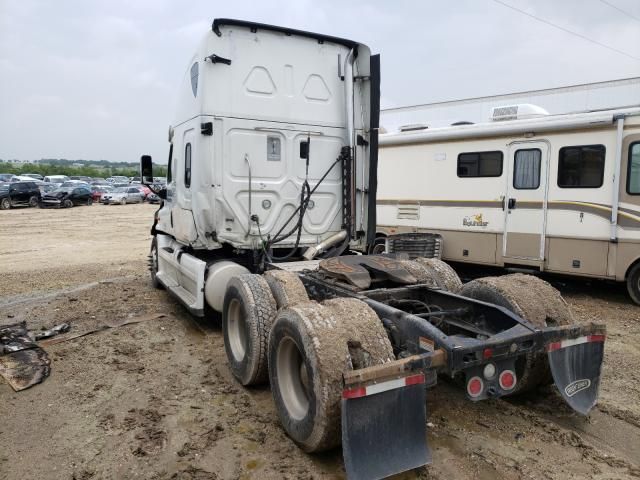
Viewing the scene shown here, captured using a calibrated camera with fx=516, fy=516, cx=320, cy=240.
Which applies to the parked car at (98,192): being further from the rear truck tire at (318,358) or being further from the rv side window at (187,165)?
the rear truck tire at (318,358)

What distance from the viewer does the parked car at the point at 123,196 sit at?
120ft

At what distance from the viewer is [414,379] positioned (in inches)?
118

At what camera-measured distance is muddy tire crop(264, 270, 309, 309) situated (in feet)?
14.6

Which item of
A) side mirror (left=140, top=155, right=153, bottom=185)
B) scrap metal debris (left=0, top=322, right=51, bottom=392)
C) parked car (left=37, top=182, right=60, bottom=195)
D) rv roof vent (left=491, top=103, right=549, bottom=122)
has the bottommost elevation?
scrap metal debris (left=0, top=322, right=51, bottom=392)

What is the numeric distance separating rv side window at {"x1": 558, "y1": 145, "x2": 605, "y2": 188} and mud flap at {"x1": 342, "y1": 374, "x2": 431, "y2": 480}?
6.52 meters

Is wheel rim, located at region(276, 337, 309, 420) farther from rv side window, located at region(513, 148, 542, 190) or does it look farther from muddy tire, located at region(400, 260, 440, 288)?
rv side window, located at region(513, 148, 542, 190)

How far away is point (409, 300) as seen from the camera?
14.7 ft

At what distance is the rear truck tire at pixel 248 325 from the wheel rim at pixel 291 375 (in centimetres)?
63

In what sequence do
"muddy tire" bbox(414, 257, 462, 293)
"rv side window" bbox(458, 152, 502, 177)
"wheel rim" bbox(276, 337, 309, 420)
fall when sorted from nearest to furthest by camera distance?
"wheel rim" bbox(276, 337, 309, 420) < "muddy tire" bbox(414, 257, 462, 293) < "rv side window" bbox(458, 152, 502, 177)

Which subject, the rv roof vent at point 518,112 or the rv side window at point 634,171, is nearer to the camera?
the rv side window at point 634,171

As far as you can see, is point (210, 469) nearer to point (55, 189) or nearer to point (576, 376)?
point (576, 376)

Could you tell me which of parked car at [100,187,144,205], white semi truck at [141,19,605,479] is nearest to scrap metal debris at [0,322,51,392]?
white semi truck at [141,19,605,479]

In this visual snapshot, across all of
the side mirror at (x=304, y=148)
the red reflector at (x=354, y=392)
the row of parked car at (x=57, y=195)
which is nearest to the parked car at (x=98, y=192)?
the row of parked car at (x=57, y=195)

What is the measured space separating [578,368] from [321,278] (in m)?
2.28
